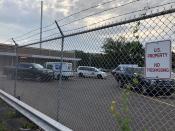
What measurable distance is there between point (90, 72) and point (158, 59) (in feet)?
8.21

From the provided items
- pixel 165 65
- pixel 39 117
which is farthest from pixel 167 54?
pixel 39 117

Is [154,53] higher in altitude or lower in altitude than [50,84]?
higher

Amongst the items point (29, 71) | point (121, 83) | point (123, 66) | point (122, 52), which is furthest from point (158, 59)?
point (29, 71)

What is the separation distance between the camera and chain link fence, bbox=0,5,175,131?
4.54 meters

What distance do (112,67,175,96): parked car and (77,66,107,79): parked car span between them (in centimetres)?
53

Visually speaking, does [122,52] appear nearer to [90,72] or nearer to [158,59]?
[158,59]

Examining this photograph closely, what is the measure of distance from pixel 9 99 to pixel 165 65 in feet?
25.4

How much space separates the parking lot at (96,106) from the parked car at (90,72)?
9 centimetres

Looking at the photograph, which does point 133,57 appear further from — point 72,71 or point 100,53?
point 72,71

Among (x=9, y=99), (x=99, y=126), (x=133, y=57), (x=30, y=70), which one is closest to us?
(x=133, y=57)

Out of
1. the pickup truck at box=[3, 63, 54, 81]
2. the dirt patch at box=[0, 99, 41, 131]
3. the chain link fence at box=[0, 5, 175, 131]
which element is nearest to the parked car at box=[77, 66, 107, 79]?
the chain link fence at box=[0, 5, 175, 131]

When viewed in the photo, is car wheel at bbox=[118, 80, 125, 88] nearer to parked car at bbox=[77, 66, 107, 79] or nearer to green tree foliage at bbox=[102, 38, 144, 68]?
green tree foliage at bbox=[102, 38, 144, 68]

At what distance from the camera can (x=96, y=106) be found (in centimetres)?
655

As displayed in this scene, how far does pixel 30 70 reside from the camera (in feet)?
39.1
